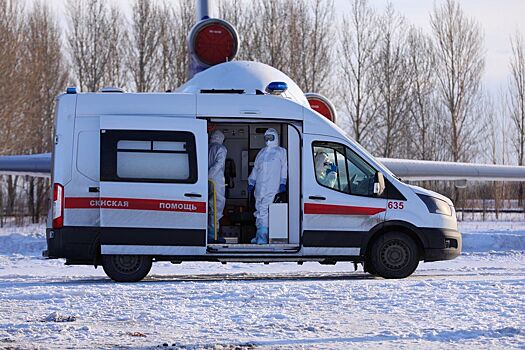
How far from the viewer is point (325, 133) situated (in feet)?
44.3

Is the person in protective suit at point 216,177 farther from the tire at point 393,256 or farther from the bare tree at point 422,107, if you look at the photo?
the bare tree at point 422,107

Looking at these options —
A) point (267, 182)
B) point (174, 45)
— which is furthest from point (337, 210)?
point (174, 45)

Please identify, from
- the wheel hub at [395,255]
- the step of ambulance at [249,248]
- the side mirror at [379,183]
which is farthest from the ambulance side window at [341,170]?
the step of ambulance at [249,248]

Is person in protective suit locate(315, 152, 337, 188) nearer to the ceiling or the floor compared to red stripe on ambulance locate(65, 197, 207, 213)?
nearer to the ceiling

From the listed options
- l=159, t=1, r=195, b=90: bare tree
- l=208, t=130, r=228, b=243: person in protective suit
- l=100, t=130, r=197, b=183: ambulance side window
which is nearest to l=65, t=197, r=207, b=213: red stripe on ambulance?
l=100, t=130, r=197, b=183: ambulance side window

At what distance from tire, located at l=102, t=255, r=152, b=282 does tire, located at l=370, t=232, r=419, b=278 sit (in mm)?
3172

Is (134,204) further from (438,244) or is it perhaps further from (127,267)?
(438,244)

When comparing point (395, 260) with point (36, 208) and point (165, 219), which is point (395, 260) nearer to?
point (165, 219)

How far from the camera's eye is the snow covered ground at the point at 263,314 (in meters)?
7.57

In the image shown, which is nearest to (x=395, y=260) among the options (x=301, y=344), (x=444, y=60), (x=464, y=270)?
(x=464, y=270)

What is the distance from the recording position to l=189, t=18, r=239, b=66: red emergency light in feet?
65.1

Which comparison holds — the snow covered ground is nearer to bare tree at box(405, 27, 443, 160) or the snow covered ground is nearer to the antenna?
the antenna

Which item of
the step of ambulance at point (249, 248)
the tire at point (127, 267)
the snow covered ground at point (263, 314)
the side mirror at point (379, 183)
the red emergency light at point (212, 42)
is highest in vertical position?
the red emergency light at point (212, 42)

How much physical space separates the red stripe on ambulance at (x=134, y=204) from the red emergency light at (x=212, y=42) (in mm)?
7317
